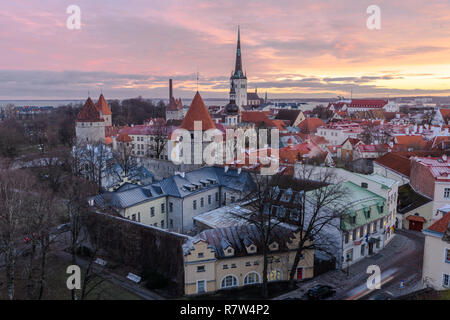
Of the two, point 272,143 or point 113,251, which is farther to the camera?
point 272,143

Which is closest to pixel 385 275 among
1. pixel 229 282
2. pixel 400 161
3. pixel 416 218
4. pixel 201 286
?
pixel 229 282

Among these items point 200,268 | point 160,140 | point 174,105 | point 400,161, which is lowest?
point 200,268

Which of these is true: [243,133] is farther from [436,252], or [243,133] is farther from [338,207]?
[436,252]

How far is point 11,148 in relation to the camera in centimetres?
5338

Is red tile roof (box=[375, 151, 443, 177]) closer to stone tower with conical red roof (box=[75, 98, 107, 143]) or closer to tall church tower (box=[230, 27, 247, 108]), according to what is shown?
stone tower with conical red roof (box=[75, 98, 107, 143])

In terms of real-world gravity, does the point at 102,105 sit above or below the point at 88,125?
above

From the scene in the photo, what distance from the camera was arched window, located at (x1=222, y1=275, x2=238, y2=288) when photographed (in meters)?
18.6

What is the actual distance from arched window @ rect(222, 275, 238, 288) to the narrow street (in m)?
2.42

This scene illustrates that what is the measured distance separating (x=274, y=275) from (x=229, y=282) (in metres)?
2.68

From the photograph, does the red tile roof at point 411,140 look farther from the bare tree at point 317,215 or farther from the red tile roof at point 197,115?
the bare tree at point 317,215

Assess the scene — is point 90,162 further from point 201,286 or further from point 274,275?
point 274,275

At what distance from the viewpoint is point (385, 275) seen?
19547 mm

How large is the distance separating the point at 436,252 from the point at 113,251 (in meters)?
17.9
